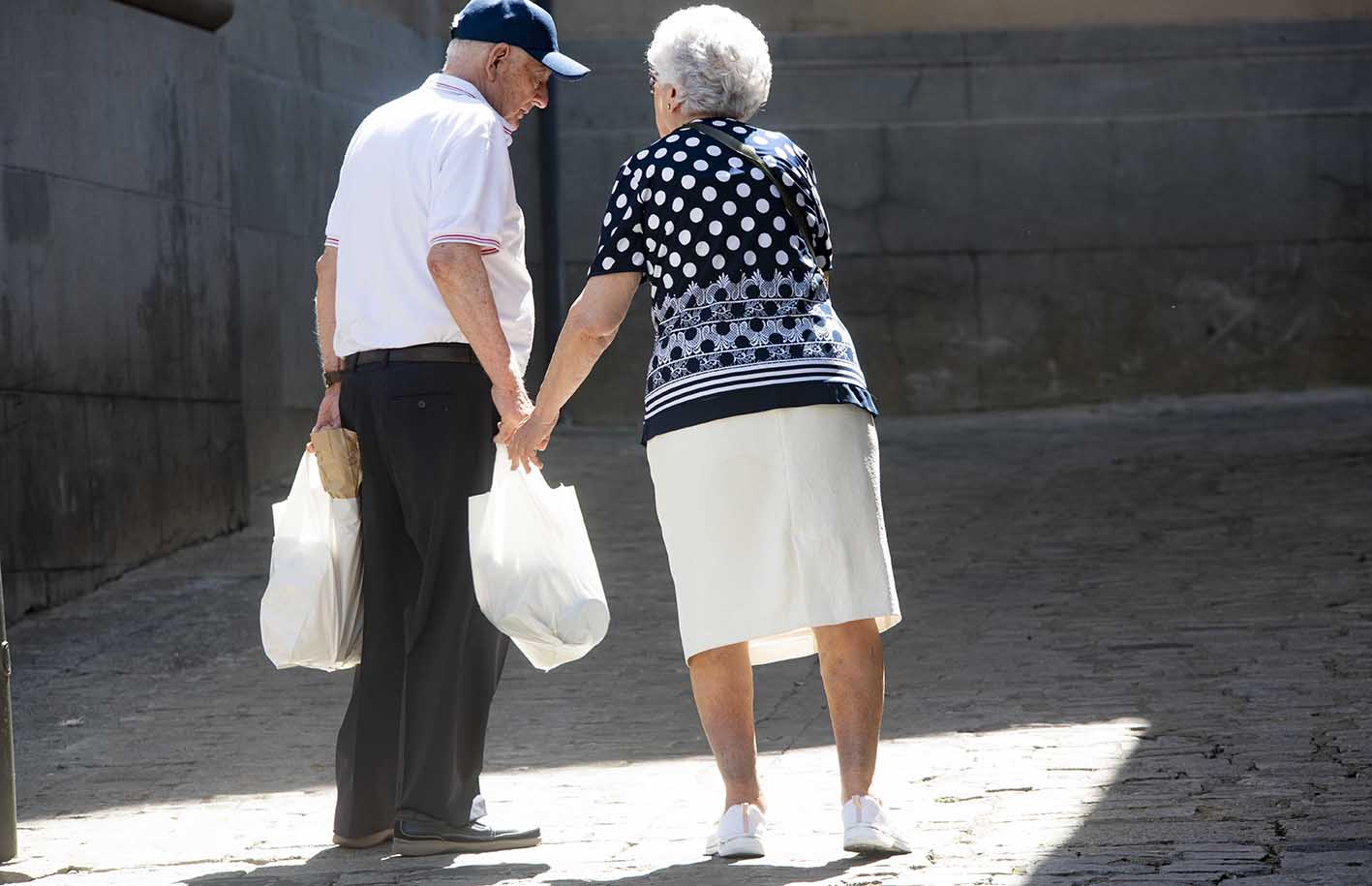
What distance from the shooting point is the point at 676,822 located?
464 cm

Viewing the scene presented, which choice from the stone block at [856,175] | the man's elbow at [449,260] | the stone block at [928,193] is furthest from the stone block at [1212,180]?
the man's elbow at [449,260]

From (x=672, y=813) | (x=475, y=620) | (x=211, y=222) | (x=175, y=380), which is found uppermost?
(x=211, y=222)

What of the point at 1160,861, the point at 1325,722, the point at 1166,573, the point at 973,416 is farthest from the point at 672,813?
the point at 973,416

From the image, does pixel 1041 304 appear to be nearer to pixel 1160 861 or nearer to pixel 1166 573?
pixel 1166 573

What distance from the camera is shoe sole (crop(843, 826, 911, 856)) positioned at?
4055 mm

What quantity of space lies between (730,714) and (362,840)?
0.92 m

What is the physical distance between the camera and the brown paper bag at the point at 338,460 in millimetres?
4480

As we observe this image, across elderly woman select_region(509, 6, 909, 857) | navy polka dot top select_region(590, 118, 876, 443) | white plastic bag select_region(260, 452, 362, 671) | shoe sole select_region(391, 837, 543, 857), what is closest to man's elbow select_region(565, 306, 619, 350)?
elderly woman select_region(509, 6, 909, 857)

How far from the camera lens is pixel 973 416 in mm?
14711

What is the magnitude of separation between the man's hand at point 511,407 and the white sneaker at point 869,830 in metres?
1.08

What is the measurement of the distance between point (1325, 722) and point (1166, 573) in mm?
3085

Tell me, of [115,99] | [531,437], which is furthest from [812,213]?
[115,99]

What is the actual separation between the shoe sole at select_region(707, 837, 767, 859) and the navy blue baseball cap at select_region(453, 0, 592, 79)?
1727 millimetres

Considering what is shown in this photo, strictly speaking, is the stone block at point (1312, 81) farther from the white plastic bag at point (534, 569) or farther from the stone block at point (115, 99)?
the white plastic bag at point (534, 569)
